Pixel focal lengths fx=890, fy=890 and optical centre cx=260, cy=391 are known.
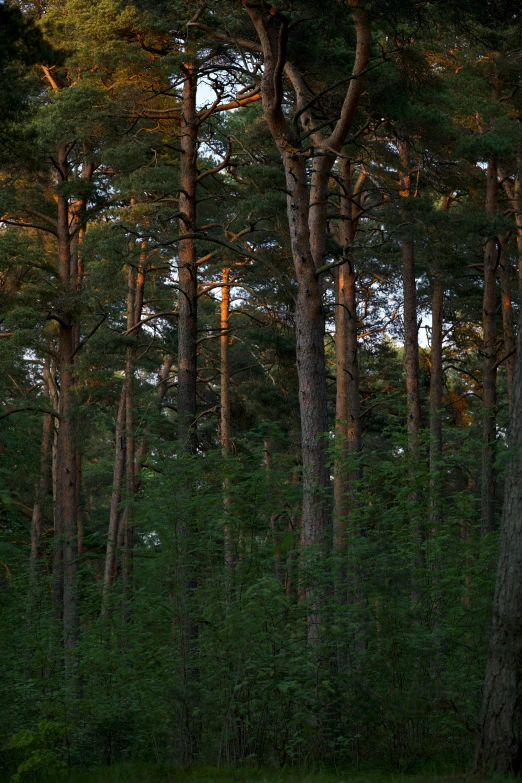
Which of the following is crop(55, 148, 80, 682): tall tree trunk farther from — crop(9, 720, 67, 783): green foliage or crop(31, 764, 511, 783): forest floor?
crop(31, 764, 511, 783): forest floor

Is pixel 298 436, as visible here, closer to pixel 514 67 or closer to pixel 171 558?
pixel 514 67

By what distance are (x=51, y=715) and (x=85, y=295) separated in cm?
988

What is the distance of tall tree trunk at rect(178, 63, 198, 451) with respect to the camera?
49.0 ft

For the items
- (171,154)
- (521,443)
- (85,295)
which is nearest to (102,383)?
(85,295)

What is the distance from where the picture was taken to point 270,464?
34.3 ft

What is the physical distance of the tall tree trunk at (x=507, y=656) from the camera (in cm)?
643

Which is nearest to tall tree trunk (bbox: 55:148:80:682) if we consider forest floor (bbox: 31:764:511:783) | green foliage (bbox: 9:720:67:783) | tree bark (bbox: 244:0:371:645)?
tree bark (bbox: 244:0:371:645)

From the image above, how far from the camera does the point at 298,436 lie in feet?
92.2

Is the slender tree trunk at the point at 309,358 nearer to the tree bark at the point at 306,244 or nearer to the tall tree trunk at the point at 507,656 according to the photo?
the tree bark at the point at 306,244

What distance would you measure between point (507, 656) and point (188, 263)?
1039cm

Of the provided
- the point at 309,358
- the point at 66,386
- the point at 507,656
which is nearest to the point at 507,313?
the point at 66,386

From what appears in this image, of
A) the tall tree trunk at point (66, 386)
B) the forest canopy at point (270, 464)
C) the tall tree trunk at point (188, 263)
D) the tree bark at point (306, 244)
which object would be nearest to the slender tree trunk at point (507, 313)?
the forest canopy at point (270, 464)

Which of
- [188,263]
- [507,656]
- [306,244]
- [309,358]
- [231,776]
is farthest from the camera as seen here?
[188,263]

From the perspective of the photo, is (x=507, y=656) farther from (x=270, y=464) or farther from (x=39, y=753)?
(x=270, y=464)
